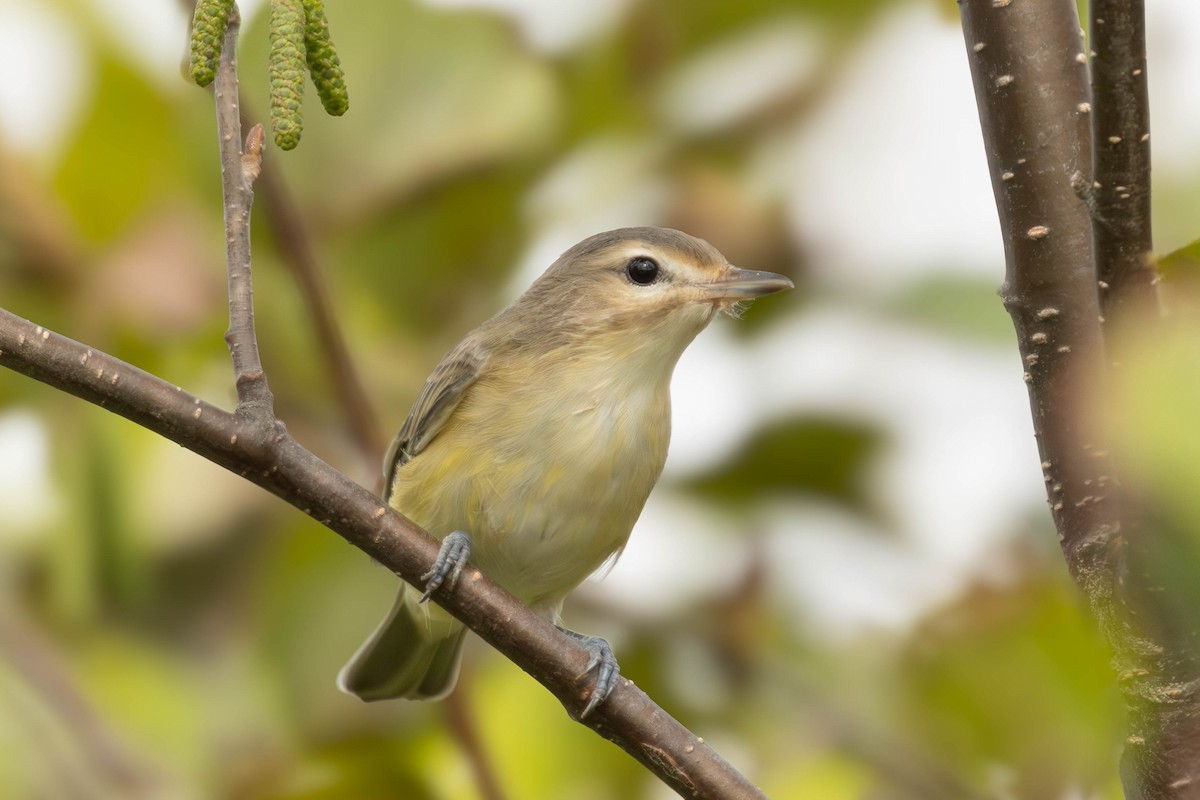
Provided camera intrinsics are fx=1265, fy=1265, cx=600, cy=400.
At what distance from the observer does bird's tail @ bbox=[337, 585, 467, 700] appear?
156 inches

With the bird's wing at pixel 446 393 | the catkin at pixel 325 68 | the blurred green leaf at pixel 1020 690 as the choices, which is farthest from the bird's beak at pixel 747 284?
the catkin at pixel 325 68

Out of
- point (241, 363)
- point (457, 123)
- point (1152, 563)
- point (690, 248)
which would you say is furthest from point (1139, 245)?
point (690, 248)

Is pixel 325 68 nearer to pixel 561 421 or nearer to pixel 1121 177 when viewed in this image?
pixel 1121 177

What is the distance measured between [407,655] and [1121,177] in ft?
10.0

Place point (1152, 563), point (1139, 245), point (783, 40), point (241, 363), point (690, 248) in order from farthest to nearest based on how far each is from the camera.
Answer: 1. point (690, 248)
2. point (783, 40)
3. point (241, 363)
4. point (1139, 245)
5. point (1152, 563)

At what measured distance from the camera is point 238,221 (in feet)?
6.30

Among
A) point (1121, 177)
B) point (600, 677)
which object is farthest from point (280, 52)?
point (600, 677)

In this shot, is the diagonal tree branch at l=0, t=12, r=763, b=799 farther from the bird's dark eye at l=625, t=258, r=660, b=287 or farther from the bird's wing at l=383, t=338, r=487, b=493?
the bird's dark eye at l=625, t=258, r=660, b=287

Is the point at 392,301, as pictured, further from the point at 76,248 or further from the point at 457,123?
the point at 76,248

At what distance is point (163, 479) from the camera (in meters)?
2.78

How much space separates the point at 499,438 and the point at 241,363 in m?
1.61

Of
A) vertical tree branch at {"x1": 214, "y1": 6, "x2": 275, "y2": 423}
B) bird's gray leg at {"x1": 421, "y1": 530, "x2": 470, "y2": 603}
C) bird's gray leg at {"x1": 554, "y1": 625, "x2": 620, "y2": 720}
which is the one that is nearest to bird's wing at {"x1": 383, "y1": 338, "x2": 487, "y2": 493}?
bird's gray leg at {"x1": 421, "y1": 530, "x2": 470, "y2": 603}

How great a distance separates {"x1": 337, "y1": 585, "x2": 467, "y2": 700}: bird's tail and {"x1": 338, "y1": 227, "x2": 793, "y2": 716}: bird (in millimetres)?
24

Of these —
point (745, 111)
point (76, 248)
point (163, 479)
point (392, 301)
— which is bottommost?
point (163, 479)
